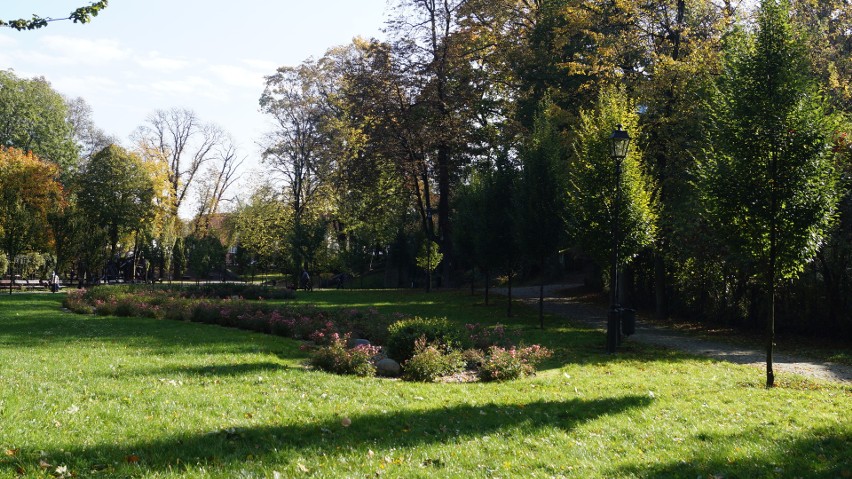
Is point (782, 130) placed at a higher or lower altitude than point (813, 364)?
higher

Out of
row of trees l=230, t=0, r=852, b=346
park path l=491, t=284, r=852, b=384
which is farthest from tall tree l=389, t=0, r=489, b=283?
park path l=491, t=284, r=852, b=384

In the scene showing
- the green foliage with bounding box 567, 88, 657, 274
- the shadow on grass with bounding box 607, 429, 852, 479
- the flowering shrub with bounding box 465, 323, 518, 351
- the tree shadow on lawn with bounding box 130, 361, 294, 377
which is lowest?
the shadow on grass with bounding box 607, 429, 852, 479

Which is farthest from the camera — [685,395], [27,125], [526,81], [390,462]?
[27,125]

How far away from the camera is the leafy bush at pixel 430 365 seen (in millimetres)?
10617

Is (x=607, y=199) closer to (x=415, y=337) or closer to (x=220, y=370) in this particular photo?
(x=415, y=337)

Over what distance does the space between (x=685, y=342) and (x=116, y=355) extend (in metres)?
14.1

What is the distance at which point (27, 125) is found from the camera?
49.5 m

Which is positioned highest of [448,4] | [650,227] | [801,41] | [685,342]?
[448,4]

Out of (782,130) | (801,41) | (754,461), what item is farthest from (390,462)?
(801,41)

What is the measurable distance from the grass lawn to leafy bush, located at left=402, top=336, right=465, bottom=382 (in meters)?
0.72

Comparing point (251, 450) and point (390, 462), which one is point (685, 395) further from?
point (251, 450)

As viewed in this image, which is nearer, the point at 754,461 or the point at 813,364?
the point at 754,461

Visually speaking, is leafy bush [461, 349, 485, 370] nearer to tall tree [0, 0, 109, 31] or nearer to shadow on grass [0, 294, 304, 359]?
shadow on grass [0, 294, 304, 359]

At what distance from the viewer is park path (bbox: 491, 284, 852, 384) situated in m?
12.6
